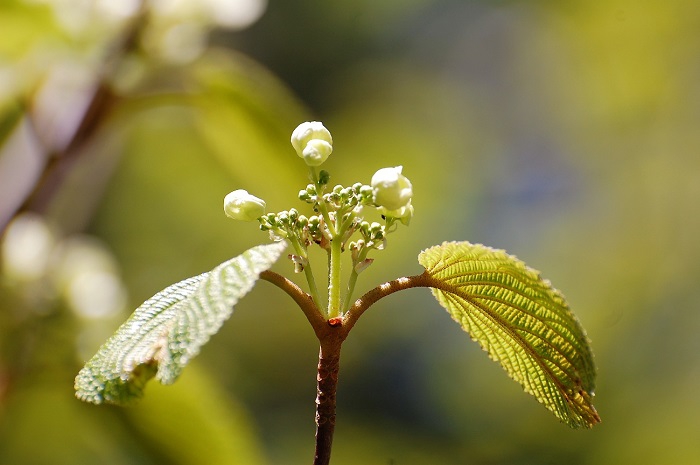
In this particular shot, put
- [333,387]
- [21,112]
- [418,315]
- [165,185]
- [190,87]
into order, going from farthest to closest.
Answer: [418,315]
[165,185]
[190,87]
[21,112]
[333,387]

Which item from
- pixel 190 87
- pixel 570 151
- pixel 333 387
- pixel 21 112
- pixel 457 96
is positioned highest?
pixel 457 96

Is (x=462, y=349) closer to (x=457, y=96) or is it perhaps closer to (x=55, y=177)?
(x=457, y=96)

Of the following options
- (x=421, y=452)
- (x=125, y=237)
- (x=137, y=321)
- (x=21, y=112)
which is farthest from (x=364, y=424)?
(x=137, y=321)

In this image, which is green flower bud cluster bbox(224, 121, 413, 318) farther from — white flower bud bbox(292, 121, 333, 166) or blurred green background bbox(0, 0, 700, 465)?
blurred green background bbox(0, 0, 700, 465)

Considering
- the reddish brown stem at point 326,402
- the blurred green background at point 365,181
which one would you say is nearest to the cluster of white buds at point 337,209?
the reddish brown stem at point 326,402

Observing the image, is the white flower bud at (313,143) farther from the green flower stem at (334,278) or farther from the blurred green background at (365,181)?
the blurred green background at (365,181)

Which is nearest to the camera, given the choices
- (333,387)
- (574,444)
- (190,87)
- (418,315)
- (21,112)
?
(333,387)
